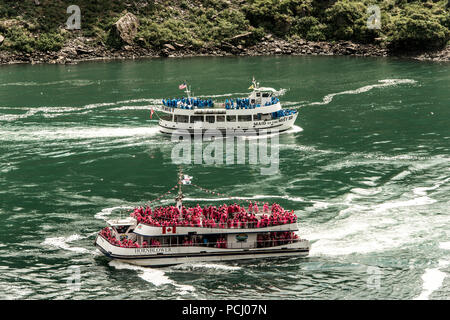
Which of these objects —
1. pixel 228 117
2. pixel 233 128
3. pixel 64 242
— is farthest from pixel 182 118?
pixel 64 242

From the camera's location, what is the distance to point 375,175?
85500mm

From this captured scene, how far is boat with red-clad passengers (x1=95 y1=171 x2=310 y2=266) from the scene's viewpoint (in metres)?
61.6

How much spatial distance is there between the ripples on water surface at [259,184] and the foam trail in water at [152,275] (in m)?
0.19

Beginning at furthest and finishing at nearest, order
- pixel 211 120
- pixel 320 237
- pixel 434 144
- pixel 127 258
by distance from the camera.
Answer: pixel 211 120, pixel 434 144, pixel 320 237, pixel 127 258

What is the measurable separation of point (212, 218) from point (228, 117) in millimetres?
49267

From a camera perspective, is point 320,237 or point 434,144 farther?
point 434,144

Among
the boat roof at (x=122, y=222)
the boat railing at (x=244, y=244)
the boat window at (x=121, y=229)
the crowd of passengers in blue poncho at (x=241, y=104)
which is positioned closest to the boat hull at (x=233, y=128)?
the crowd of passengers in blue poncho at (x=241, y=104)

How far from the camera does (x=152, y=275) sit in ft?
197

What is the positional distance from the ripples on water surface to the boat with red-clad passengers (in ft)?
3.95

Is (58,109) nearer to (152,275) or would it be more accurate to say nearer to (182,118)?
(182,118)

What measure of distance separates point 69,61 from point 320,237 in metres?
151

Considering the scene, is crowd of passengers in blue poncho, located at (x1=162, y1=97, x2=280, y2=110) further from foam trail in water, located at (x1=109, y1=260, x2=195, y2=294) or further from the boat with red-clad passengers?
foam trail in water, located at (x1=109, y1=260, x2=195, y2=294)
